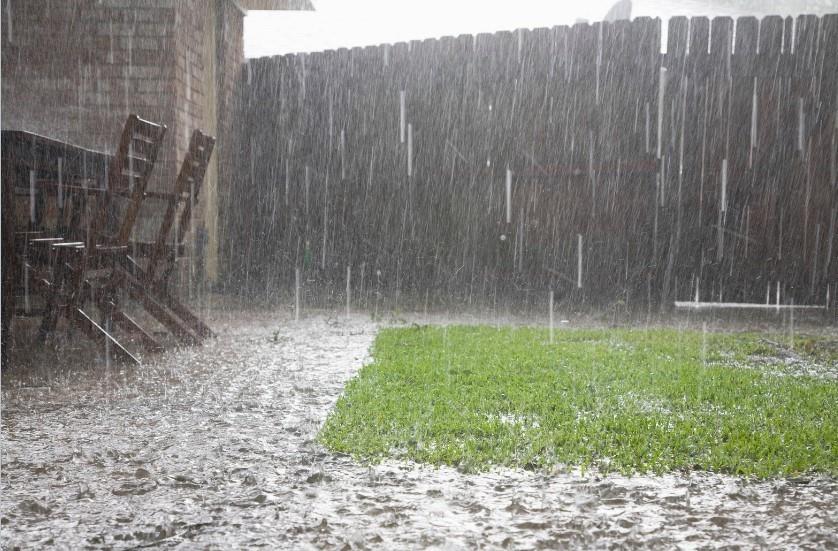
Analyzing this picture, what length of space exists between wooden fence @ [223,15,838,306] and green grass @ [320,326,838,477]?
2313 mm

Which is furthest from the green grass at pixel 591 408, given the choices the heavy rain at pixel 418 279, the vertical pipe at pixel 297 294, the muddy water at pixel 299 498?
the vertical pipe at pixel 297 294

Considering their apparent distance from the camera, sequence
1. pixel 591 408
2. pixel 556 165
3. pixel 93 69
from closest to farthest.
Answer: pixel 591 408 < pixel 93 69 < pixel 556 165

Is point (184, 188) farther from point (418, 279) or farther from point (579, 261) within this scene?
point (579, 261)

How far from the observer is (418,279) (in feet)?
25.3

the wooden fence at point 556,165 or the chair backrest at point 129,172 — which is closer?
the chair backrest at point 129,172

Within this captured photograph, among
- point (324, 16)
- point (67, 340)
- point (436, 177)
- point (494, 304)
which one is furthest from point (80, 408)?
point (324, 16)

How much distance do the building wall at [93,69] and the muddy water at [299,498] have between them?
4150 millimetres

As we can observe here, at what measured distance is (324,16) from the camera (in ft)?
36.9

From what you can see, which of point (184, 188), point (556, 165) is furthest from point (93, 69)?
point (556, 165)

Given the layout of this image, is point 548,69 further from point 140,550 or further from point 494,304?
point 140,550

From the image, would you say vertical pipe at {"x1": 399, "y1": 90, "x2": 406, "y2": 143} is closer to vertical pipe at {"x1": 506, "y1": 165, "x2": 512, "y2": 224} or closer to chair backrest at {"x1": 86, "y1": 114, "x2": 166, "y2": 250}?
vertical pipe at {"x1": 506, "y1": 165, "x2": 512, "y2": 224}

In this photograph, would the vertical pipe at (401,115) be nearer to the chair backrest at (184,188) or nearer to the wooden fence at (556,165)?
the wooden fence at (556,165)

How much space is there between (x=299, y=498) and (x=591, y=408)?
4.62 ft

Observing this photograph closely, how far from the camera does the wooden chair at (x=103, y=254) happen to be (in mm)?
3928
